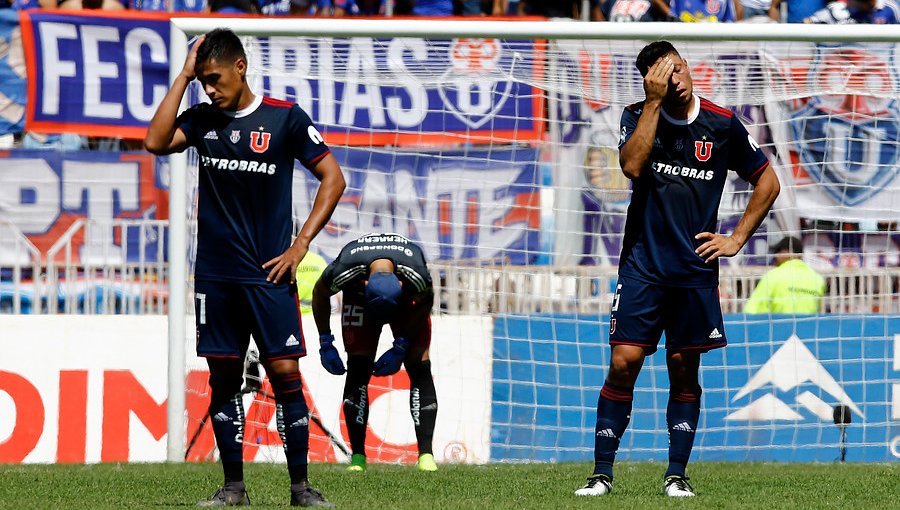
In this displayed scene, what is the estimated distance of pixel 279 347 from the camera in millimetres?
6016

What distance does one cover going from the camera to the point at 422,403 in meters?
8.84

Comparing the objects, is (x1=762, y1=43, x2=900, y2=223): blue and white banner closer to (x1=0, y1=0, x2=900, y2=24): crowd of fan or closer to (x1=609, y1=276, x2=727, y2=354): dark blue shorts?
(x1=0, y1=0, x2=900, y2=24): crowd of fan

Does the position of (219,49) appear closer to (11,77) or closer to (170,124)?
(170,124)

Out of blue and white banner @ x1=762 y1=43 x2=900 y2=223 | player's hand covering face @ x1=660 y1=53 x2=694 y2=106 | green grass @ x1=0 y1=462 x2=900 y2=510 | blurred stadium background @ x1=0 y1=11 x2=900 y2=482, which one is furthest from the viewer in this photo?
blue and white banner @ x1=762 y1=43 x2=900 y2=223

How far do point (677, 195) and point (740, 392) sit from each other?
174 inches

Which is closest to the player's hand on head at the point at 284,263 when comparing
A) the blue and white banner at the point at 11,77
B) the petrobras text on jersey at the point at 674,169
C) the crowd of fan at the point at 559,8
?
the petrobras text on jersey at the point at 674,169

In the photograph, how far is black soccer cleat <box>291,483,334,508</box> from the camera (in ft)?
19.7

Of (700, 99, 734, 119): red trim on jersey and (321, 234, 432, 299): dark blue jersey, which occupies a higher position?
(700, 99, 734, 119): red trim on jersey

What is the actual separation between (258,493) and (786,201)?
6.08 m

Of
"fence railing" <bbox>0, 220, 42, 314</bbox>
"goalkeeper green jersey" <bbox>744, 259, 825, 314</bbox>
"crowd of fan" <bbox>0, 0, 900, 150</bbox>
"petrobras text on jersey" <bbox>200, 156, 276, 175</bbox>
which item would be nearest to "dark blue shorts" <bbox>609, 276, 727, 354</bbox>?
"petrobras text on jersey" <bbox>200, 156, 276, 175</bbox>

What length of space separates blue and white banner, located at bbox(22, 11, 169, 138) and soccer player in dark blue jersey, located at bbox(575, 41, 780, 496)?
25.2 feet

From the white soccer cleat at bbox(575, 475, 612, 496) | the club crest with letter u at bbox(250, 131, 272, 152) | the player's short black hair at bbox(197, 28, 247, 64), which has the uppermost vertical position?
the player's short black hair at bbox(197, 28, 247, 64)

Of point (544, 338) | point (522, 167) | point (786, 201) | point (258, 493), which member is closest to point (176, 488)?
point (258, 493)

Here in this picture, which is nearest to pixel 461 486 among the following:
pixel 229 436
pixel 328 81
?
pixel 229 436
